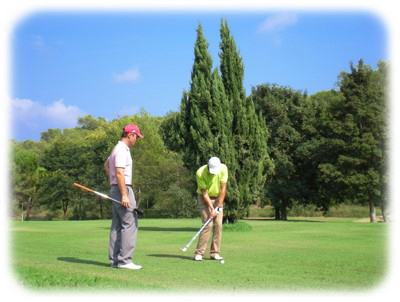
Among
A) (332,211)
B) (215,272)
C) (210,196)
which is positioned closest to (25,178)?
(332,211)

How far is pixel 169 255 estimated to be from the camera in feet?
34.4

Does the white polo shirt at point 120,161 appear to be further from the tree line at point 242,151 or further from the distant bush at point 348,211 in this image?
the distant bush at point 348,211

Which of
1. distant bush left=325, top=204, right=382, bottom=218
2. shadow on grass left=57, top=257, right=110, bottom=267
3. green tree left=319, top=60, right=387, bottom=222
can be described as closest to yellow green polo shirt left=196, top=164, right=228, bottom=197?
shadow on grass left=57, top=257, right=110, bottom=267

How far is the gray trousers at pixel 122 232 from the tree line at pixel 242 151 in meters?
12.4

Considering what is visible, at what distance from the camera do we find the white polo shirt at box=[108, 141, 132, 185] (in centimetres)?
802

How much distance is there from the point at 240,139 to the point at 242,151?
565 mm

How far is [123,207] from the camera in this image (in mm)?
8211

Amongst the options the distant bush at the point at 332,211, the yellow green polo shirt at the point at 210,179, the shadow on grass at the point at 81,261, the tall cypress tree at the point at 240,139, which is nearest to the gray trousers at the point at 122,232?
the shadow on grass at the point at 81,261

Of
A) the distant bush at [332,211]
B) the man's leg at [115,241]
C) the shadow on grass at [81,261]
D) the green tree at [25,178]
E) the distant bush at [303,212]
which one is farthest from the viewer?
the green tree at [25,178]

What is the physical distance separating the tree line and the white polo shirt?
12470 mm

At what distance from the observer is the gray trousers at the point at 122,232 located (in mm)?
8047

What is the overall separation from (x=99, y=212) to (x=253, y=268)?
2123 inches

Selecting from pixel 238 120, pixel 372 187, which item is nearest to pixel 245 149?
pixel 238 120

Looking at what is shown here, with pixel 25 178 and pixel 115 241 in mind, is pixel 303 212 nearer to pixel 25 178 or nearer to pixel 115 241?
pixel 25 178
